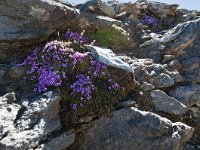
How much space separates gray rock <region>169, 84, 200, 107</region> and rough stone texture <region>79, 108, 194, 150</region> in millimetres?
1892

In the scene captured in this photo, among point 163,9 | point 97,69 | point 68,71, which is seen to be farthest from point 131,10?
point 68,71

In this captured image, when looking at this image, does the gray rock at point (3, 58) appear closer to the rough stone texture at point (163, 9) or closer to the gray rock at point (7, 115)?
the gray rock at point (7, 115)

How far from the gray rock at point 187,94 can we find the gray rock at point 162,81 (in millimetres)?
323

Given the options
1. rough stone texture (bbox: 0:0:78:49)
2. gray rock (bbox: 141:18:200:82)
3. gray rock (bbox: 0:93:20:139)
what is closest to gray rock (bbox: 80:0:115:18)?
gray rock (bbox: 141:18:200:82)

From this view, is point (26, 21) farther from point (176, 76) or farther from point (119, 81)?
point (176, 76)

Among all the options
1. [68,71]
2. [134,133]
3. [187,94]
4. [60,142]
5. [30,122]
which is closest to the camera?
[60,142]

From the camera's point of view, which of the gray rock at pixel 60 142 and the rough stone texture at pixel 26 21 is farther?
the rough stone texture at pixel 26 21

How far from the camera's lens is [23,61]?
1263 centimetres

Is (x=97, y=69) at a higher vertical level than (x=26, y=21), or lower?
lower

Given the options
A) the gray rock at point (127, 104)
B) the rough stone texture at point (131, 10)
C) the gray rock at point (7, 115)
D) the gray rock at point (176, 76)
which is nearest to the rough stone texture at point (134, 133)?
the gray rock at point (127, 104)

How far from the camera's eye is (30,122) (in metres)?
9.98

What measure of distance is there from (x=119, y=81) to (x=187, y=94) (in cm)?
267

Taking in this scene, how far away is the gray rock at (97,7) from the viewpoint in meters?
16.9

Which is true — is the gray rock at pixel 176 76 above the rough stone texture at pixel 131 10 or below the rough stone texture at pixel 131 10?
below
